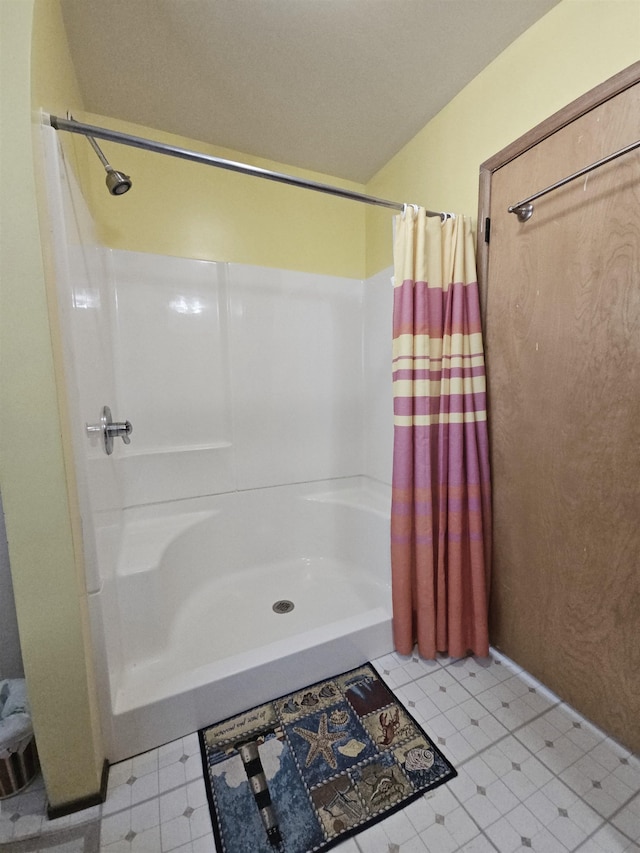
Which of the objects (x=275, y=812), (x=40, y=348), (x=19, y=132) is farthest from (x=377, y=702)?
(x=19, y=132)

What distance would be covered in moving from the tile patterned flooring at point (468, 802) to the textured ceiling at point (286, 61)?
2.28 meters

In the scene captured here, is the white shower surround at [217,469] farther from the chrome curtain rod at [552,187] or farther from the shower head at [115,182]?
the chrome curtain rod at [552,187]

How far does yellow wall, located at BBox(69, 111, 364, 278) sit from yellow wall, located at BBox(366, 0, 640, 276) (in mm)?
426

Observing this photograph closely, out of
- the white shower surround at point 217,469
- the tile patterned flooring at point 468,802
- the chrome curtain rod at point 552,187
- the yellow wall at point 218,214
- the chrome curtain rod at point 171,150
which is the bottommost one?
the tile patterned flooring at point 468,802

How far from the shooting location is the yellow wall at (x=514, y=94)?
95 cm

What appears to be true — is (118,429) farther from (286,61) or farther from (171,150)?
(286,61)

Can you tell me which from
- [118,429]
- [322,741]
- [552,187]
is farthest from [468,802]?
[552,187]

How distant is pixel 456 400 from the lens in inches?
48.8

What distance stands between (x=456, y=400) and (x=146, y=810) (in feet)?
4.86

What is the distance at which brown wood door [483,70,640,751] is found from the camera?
946mm

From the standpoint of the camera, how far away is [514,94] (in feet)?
3.92

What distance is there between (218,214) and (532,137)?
1370 mm

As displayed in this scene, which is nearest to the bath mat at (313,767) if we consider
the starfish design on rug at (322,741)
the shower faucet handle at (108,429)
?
the starfish design on rug at (322,741)

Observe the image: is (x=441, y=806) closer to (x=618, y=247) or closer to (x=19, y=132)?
(x=618, y=247)
